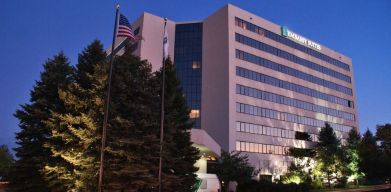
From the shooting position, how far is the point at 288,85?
78.0 metres

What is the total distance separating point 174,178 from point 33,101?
13528 millimetres

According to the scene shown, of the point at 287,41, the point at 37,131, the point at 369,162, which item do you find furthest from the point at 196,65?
the point at 37,131

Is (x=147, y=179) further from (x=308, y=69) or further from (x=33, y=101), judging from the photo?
(x=308, y=69)

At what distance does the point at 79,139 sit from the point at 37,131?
659 cm

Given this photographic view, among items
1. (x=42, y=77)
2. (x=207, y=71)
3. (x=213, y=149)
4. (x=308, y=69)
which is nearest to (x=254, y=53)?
(x=207, y=71)

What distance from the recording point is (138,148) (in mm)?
24703

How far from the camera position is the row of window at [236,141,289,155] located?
64969mm

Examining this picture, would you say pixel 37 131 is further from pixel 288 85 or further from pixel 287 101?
pixel 288 85

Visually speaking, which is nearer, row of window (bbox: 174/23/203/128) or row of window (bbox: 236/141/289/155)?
row of window (bbox: 236/141/289/155)

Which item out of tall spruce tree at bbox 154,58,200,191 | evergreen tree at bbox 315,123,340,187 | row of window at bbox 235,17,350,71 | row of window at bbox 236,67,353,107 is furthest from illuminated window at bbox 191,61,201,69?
tall spruce tree at bbox 154,58,200,191

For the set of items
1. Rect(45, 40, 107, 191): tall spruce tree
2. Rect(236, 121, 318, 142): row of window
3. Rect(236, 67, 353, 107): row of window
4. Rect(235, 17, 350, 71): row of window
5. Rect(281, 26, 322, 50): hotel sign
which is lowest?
Rect(45, 40, 107, 191): tall spruce tree

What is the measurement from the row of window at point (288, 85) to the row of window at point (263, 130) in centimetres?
892

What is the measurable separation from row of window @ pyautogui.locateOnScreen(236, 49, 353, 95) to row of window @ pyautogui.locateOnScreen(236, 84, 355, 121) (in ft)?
18.3

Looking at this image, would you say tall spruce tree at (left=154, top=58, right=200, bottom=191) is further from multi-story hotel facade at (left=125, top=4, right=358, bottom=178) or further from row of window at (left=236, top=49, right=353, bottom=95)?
row of window at (left=236, top=49, right=353, bottom=95)
